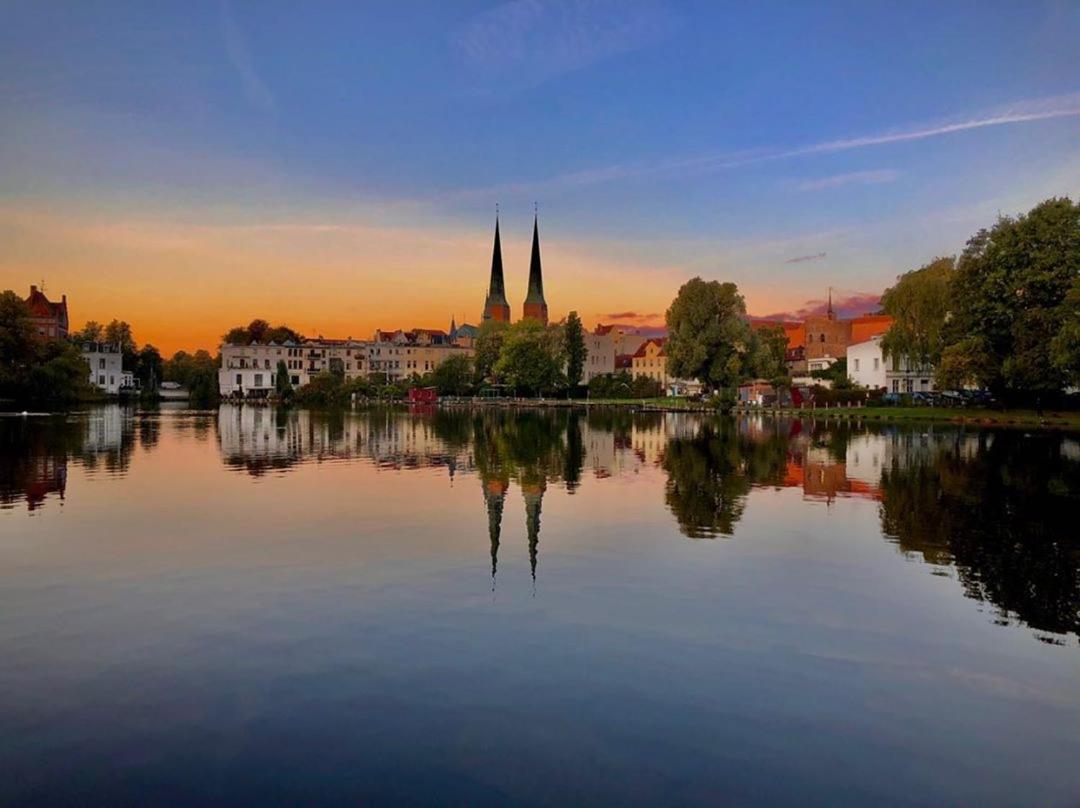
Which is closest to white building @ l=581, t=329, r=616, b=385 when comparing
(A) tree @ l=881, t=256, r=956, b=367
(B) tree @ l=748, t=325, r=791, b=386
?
(B) tree @ l=748, t=325, r=791, b=386

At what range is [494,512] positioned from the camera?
19.6 metres

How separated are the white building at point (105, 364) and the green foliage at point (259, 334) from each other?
102ft

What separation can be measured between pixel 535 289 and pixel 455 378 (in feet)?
150

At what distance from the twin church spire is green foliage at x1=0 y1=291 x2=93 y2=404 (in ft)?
310

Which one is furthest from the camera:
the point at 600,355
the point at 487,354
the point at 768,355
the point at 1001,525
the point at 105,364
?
the point at 600,355

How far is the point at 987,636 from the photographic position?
34.0ft

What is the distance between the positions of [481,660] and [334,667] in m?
1.56

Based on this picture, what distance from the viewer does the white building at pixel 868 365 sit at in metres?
Answer: 86.9

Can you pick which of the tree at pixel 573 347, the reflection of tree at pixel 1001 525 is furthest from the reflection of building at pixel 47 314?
the reflection of tree at pixel 1001 525

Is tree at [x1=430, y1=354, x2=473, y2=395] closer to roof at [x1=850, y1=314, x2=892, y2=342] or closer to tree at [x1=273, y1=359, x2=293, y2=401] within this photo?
tree at [x1=273, y1=359, x2=293, y2=401]

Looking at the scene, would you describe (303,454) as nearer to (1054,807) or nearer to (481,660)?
(481,660)

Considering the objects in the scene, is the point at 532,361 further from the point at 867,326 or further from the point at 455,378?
the point at 867,326

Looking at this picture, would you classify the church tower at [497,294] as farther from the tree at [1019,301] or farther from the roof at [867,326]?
the tree at [1019,301]

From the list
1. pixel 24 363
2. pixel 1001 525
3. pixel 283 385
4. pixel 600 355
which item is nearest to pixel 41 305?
pixel 283 385
